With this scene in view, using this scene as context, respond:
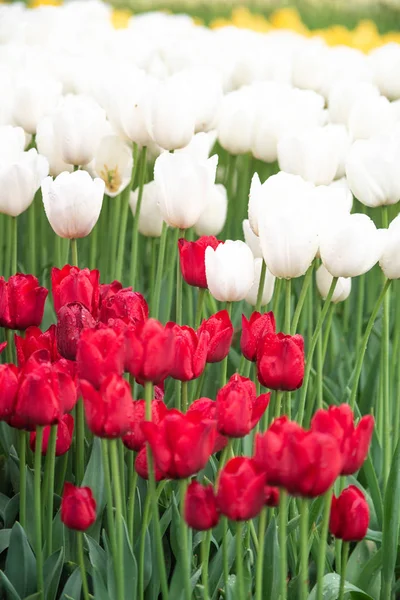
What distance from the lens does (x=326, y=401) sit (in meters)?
2.26

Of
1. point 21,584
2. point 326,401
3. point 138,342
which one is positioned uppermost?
point 138,342

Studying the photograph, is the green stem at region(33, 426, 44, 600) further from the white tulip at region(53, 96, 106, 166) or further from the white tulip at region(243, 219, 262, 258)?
the white tulip at region(53, 96, 106, 166)

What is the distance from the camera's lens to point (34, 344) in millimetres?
1526

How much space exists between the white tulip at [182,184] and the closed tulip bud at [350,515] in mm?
750

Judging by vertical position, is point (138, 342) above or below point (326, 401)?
above

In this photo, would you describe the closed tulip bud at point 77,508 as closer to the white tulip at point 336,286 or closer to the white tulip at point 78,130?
the white tulip at point 336,286

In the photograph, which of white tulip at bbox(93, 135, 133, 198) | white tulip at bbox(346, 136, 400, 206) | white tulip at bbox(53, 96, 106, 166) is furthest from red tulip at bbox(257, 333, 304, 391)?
white tulip at bbox(93, 135, 133, 198)

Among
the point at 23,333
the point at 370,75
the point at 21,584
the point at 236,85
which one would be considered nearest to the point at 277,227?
the point at 23,333

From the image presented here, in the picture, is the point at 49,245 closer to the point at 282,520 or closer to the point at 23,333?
the point at 23,333

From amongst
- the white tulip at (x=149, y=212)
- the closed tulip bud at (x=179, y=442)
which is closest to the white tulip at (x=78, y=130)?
the white tulip at (x=149, y=212)

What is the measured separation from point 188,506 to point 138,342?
0.71ft

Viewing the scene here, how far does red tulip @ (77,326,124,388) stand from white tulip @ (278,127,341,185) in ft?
3.22

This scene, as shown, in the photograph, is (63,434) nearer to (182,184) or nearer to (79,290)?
(79,290)

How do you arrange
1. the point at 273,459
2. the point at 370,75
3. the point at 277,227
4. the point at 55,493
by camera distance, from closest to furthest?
the point at 273,459
the point at 277,227
the point at 55,493
the point at 370,75
